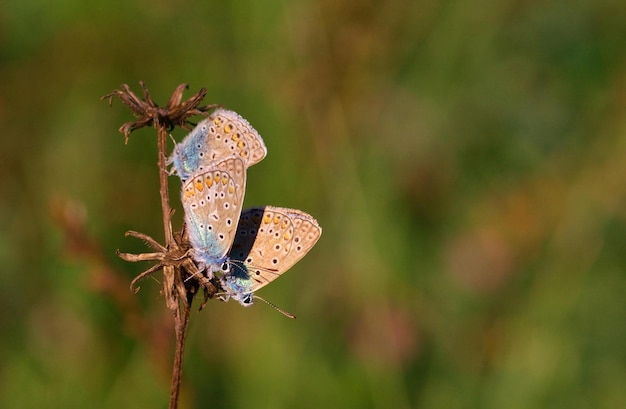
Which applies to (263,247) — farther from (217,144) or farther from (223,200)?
(217,144)

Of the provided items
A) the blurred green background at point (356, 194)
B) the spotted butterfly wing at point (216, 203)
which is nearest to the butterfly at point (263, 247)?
the spotted butterfly wing at point (216, 203)

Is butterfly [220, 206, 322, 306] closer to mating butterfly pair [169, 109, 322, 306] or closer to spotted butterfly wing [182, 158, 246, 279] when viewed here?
mating butterfly pair [169, 109, 322, 306]

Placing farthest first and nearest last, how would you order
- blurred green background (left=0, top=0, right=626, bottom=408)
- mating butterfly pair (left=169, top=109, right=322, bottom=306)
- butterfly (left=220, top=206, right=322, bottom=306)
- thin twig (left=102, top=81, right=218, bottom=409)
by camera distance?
blurred green background (left=0, top=0, right=626, bottom=408), butterfly (left=220, top=206, right=322, bottom=306), mating butterfly pair (left=169, top=109, right=322, bottom=306), thin twig (left=102, top=81, right=218, bottom=409)

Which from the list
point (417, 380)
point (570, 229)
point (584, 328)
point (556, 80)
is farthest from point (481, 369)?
point (556, 80)

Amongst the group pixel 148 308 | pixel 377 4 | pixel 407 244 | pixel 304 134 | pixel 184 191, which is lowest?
pixel 148 308

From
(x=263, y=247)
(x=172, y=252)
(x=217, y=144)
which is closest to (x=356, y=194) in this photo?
(x=263, y=247)

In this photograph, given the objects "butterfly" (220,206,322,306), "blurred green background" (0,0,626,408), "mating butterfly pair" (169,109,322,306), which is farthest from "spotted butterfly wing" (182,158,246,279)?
"blurred green background" (0,0,626,408)

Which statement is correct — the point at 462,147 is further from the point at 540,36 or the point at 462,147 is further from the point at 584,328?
the point at 584,328
